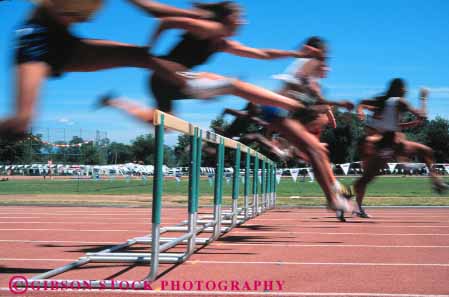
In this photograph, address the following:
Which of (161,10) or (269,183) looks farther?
(269,183)

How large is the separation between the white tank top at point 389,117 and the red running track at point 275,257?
1.48m

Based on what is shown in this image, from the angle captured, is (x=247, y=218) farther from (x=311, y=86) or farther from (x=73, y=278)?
(x=73, y=278)

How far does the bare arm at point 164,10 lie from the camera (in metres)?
4.03

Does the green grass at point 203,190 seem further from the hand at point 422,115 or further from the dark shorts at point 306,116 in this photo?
the dark shorts at point 306,116

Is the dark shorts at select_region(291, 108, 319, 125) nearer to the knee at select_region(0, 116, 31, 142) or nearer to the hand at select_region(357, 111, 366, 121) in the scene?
the hand at select_region(357, 111, 366, 121)

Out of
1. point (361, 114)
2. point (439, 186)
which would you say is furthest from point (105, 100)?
point (439, 186)

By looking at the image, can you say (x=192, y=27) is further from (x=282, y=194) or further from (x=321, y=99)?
(x=282, y=194)

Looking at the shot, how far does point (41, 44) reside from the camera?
3785mm

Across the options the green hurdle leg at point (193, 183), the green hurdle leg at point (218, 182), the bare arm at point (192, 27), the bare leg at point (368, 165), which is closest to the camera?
the bare arm at point (192, 27)

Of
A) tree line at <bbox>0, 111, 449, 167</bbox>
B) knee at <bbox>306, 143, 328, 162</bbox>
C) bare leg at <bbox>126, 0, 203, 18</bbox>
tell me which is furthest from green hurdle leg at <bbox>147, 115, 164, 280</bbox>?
tree line at <bbox>0, 111, 449, 167</bbox>

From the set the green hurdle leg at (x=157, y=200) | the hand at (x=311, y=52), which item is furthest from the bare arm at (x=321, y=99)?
the green hurdle leg at (x=157, y=200)

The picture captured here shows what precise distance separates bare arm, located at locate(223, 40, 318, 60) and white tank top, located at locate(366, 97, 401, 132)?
334cm

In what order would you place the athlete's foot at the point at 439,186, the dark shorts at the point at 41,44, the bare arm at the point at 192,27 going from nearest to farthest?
the dark shorts at the point at 41,44 → the bare arm at the point at 192,27 → the athlete's foot at the point at 439,186

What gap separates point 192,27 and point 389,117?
5.48m
